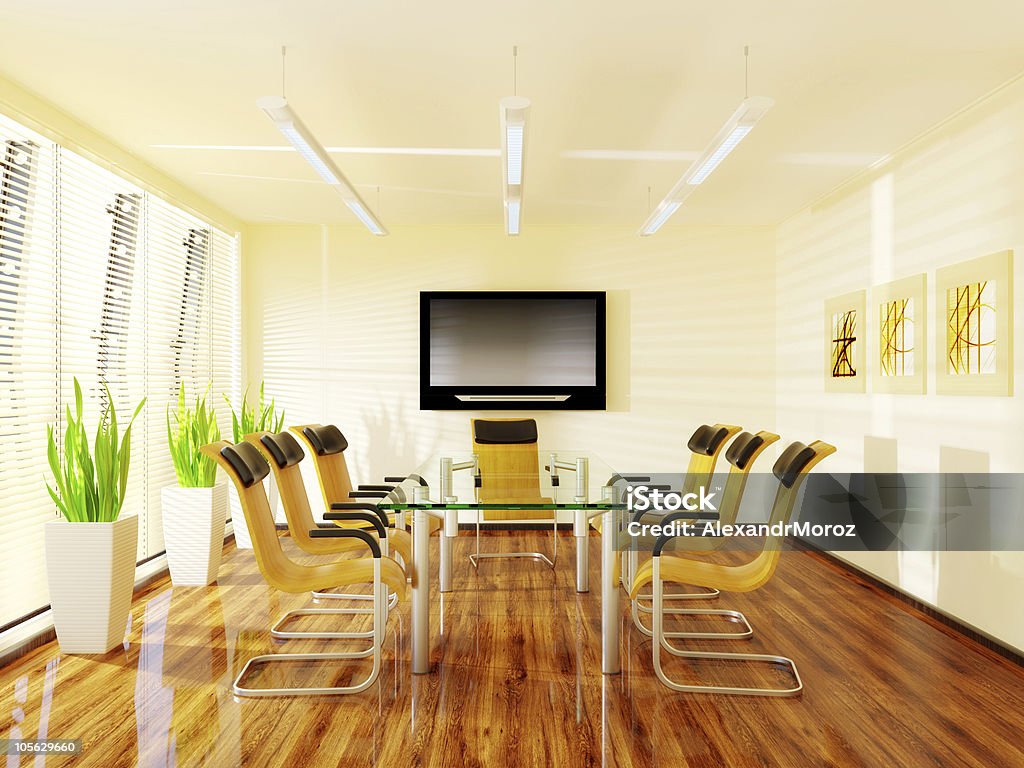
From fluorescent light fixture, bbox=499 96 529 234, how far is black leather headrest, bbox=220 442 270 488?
1.90 meters

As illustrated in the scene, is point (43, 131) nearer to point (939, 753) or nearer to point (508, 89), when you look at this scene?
point (508, 89)

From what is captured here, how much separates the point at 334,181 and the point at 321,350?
287cm

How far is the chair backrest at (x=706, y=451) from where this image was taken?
4.34 meters

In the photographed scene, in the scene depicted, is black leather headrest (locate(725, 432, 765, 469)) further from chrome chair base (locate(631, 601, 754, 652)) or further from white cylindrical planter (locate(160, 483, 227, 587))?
white cylindrical planter (locate(160, 483, 227, 587))

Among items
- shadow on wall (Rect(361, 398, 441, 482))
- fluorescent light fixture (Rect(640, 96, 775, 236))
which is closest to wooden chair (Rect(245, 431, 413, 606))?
fluorescent light fixture (Rect(640, 96, 775, 236))

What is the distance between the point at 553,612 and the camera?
4258mm

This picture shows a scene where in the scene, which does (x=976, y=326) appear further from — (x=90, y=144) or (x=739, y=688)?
(x=90, y=144)

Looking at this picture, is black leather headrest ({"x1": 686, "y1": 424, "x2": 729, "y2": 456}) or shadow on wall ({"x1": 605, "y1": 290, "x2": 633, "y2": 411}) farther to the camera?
shadow on wall ({"x1": 605, "y1": 290, "x2": 633, "y2": 411})

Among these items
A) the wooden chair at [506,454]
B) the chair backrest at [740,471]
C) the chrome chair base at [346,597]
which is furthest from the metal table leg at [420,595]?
the chair backrest at [740,471]

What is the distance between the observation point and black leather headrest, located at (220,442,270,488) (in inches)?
119

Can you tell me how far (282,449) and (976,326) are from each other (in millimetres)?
3864

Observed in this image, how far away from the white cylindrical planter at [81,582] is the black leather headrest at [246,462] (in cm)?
97

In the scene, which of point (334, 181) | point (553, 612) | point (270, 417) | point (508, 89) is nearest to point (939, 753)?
point (553, 612)
